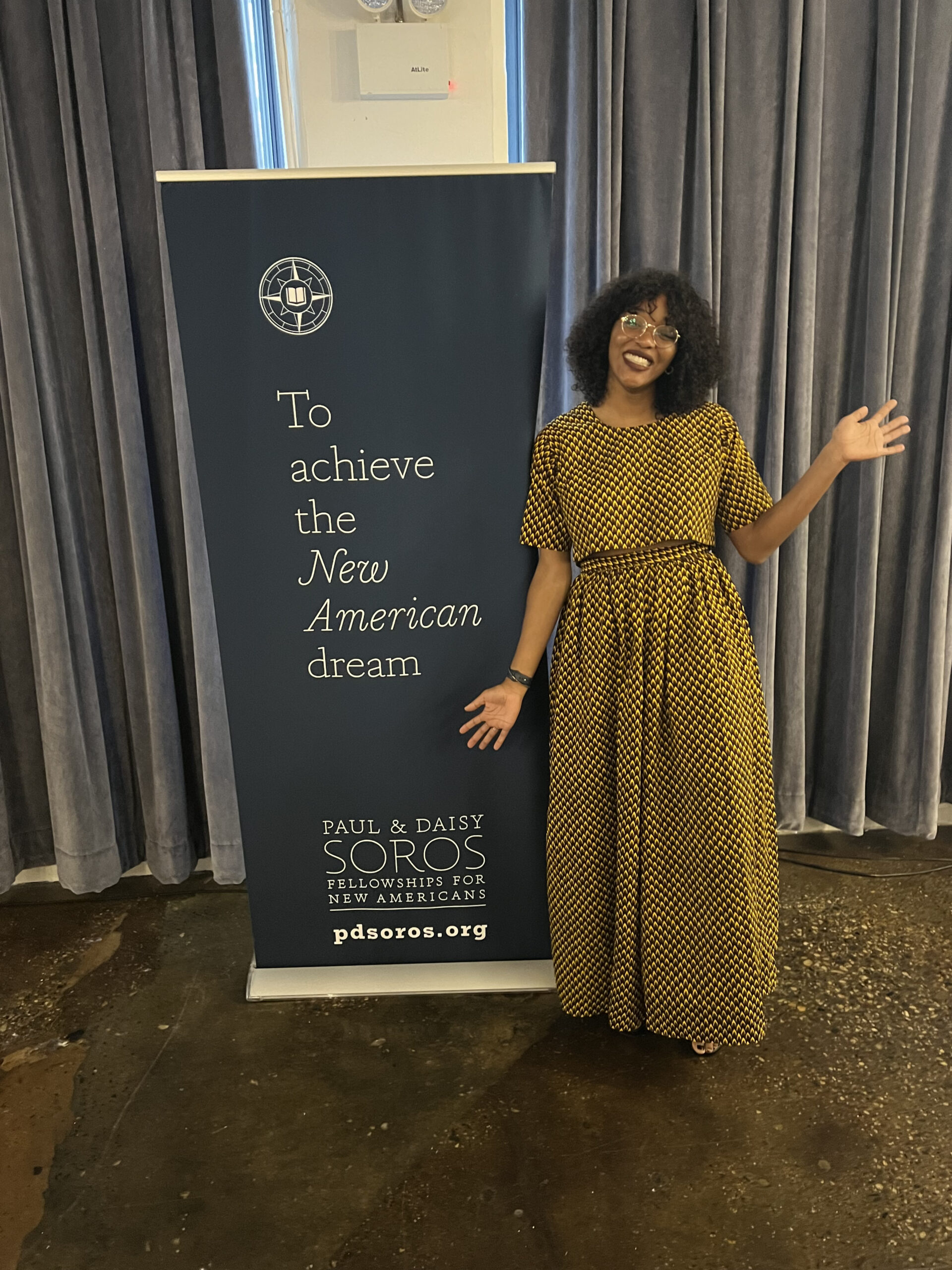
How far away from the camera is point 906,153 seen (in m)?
2.18

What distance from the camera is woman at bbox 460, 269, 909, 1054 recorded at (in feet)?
5.39

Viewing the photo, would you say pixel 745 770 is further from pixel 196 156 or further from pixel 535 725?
pixel 196 156

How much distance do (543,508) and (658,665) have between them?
1.27 feet

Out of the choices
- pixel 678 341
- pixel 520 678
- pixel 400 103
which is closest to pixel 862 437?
pixel 678 341

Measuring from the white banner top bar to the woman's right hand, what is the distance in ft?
3.23

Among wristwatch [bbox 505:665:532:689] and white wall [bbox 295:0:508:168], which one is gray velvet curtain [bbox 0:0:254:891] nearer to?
white wall [bbox 295:0:508:168]

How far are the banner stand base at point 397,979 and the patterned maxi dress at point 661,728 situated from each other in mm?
286

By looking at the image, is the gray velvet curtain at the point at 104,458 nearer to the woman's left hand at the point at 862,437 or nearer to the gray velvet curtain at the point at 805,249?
the gray velvet curtain at the point at 805,249

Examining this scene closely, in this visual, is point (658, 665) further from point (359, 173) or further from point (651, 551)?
point (359, 173)

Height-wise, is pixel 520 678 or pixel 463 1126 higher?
pixel 520 678

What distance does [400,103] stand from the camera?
1974 mm

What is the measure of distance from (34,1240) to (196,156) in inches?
89.0

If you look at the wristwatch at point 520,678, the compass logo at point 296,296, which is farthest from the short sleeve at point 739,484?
the compass logo at point 296,296

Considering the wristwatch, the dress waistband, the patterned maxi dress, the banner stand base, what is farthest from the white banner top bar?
the banner stand base
